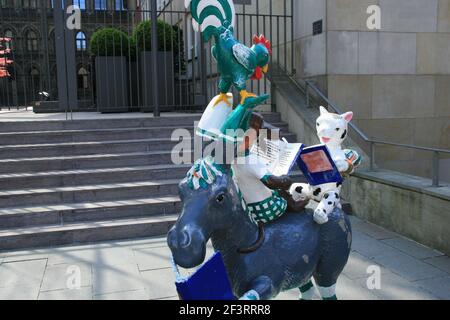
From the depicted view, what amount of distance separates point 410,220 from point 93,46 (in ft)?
30.7

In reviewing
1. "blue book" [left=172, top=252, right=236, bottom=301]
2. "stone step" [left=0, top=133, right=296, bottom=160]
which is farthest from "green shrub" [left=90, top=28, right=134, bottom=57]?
"blue book" [left=172, top=252, right=236, bottom=301]

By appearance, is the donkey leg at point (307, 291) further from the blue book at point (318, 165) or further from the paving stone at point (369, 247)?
the paving stone at point (369, 247)

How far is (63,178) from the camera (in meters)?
6.40

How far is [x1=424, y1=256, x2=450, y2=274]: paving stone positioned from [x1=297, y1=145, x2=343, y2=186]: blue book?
2502 mm

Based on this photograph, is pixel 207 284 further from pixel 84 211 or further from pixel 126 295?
pixel 84 211

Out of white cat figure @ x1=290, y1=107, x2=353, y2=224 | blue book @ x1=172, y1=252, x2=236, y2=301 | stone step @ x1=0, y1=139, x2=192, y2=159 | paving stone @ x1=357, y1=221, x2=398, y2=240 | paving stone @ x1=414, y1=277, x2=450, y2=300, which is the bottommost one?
paving stone @ x1=414, y1=277, x2=450, y2=300

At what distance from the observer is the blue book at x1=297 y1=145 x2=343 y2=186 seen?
2.82m

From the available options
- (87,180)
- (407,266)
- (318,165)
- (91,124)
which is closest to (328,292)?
(318,165)

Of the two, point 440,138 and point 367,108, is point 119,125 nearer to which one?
point 367,108

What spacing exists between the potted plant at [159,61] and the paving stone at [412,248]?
7.04 m

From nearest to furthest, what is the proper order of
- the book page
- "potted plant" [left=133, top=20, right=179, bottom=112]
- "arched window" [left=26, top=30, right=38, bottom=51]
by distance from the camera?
the book page → "potted plant" [left=133, top=20, right=179, bottom=112] → "arched window" [left=26, top=30, right=38, bottom=51]

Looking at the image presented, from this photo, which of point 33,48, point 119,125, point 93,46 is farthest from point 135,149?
point 33,48

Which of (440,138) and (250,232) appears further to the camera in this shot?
(440,138)

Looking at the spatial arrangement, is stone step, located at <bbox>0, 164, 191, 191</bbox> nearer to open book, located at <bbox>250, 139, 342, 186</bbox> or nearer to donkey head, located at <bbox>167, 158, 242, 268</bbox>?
open book, located at <bbox>250, 139, 342, 186</bbox>
